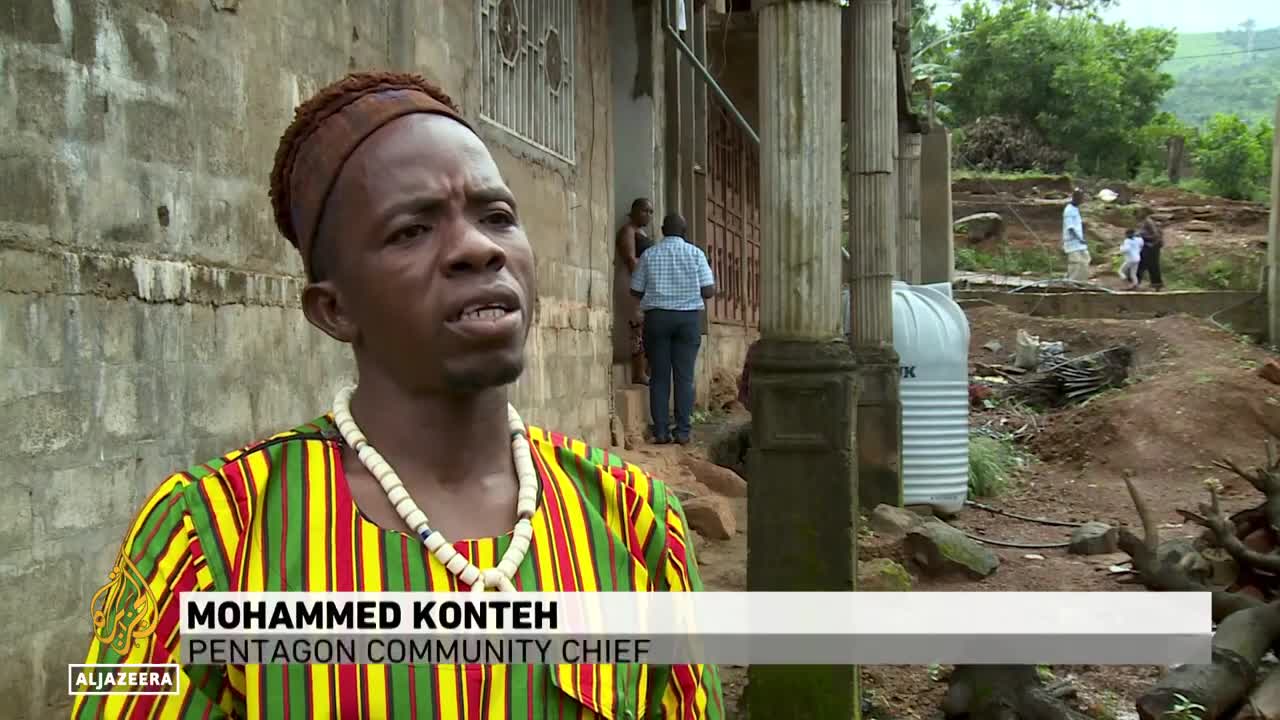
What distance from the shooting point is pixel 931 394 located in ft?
27.0

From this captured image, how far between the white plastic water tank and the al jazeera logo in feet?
24.2

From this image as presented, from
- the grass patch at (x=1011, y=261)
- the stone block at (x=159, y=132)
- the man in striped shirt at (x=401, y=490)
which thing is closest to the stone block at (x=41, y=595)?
the stone block at (x=159, y=132)

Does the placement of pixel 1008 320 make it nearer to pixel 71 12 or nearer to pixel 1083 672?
pixel 1083 672

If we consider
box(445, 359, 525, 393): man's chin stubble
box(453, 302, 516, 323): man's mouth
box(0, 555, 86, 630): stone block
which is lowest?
box(0, 555, 86, 630): stone block

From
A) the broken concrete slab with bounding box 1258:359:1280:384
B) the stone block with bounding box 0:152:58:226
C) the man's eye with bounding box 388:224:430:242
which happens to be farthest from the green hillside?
the man's eye with bounding box 388:224:430:242

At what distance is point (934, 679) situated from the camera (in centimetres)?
518

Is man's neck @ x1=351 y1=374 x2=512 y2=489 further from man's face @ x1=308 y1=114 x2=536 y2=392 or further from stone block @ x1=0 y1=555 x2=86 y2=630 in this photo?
stone block @ x1=0 y1=555 x2=86 y2=630

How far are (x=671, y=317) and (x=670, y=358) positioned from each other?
366 mm

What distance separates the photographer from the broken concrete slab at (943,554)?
259 inches

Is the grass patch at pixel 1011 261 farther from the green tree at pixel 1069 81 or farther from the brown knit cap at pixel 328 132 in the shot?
the brown knit cap at pixel 328 132

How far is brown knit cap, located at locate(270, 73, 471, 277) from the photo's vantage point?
4.03 feet

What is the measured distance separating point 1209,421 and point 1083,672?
757cm

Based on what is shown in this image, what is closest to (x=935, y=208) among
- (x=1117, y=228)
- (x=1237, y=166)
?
(x=1117, y=228)

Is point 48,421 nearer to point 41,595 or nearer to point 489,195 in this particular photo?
point 41,595
